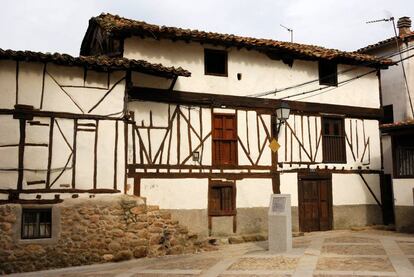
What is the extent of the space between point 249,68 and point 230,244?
5.92 meters

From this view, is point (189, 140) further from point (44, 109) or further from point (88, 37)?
point (88, 37)

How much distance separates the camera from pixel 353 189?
610 inches

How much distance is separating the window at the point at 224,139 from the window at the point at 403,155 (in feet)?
19.0

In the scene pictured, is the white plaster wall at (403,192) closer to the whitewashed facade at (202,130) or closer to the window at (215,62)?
the whitewashed facade at (202,130)

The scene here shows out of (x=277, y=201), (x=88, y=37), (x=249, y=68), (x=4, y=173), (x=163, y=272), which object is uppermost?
(x=88, y=37)

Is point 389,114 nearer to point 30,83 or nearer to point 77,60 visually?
point 77,60

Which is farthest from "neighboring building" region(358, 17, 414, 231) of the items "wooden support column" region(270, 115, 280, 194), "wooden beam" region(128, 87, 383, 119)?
"wooden support column" region(270, 115, 280, 194)

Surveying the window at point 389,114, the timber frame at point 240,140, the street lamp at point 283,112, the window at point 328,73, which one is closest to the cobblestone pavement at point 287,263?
the timber frame at point 240,140

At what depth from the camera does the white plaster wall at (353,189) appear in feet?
49.9

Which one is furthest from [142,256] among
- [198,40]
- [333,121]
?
[333,121]

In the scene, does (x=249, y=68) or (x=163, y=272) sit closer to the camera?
(x=163, y=272)

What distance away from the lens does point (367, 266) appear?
8.91 meters

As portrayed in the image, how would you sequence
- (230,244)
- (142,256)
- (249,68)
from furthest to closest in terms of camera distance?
(249,68), (230,244), (142,256)

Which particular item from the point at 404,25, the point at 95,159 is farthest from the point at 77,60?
the point at 404,25
